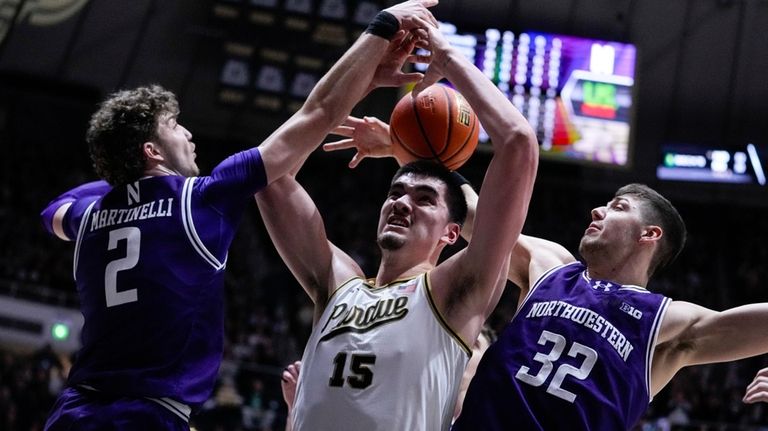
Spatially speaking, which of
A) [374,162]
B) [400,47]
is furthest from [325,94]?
[374,162]

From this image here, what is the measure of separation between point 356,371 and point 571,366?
30.0 inches

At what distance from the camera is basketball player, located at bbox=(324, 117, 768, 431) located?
135 inches

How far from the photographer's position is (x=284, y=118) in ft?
52.7

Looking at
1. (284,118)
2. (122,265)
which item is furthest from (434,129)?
(284,118)

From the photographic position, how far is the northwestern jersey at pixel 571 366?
135 inches

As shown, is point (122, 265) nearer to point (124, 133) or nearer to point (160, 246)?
point (160, 246)

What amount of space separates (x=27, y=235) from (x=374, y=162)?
→ 6.68 m

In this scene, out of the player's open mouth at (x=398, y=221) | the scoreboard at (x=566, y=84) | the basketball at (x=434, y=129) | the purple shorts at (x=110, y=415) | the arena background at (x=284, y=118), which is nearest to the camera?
the purple shorts at (x=110, y=415)

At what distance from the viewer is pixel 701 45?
58.3ft

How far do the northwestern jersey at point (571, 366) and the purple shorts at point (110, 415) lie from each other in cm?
101

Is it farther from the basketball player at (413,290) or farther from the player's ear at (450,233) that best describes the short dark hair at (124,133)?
the player's ear at (450,233)

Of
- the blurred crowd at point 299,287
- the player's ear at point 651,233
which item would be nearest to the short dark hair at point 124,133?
the player's ear at point 651,233

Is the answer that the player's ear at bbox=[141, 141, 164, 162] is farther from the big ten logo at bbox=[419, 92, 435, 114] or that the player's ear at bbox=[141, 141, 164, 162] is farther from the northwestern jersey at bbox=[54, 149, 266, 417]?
the big ten logo at bbox=[419, 92, 435, 114]

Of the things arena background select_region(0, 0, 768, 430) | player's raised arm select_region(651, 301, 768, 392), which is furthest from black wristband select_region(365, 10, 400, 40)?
arena background select_region(0, 0, 768, 430)
